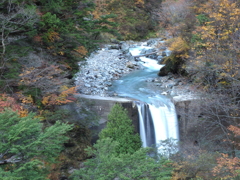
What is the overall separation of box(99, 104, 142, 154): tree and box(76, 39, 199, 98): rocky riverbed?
4.19m

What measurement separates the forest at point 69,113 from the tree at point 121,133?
0.13 feet

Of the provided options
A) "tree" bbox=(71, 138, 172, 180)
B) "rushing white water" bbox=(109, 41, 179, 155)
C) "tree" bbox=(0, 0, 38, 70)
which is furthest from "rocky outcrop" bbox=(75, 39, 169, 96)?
"tree" bbox=(71, 138, 172, 180)

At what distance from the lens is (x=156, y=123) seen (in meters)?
12.9

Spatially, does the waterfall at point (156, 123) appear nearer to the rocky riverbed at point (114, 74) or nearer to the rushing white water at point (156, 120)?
the rushing white water at point (156, 120)

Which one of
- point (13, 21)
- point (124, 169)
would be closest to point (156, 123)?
point (124, 169)

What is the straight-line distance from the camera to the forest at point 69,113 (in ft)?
22.1

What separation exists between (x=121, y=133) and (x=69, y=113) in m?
Result: 2.91

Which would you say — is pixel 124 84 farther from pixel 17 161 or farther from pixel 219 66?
pixel 17 161

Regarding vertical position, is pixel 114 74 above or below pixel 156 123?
above

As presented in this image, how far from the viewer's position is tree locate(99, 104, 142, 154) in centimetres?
969

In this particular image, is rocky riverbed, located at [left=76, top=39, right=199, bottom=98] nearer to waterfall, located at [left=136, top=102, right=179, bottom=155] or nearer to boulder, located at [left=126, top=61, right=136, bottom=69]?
boulder, located at [left=126, top=61, right=136, bottom=69]

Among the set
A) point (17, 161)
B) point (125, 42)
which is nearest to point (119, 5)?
point (125, 42)

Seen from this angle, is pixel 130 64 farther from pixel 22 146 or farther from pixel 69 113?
pixel 22 146

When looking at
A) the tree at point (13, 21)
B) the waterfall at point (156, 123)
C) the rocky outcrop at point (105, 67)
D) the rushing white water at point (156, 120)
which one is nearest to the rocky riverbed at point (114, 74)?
the rocky outcrop at point (105, 67)
